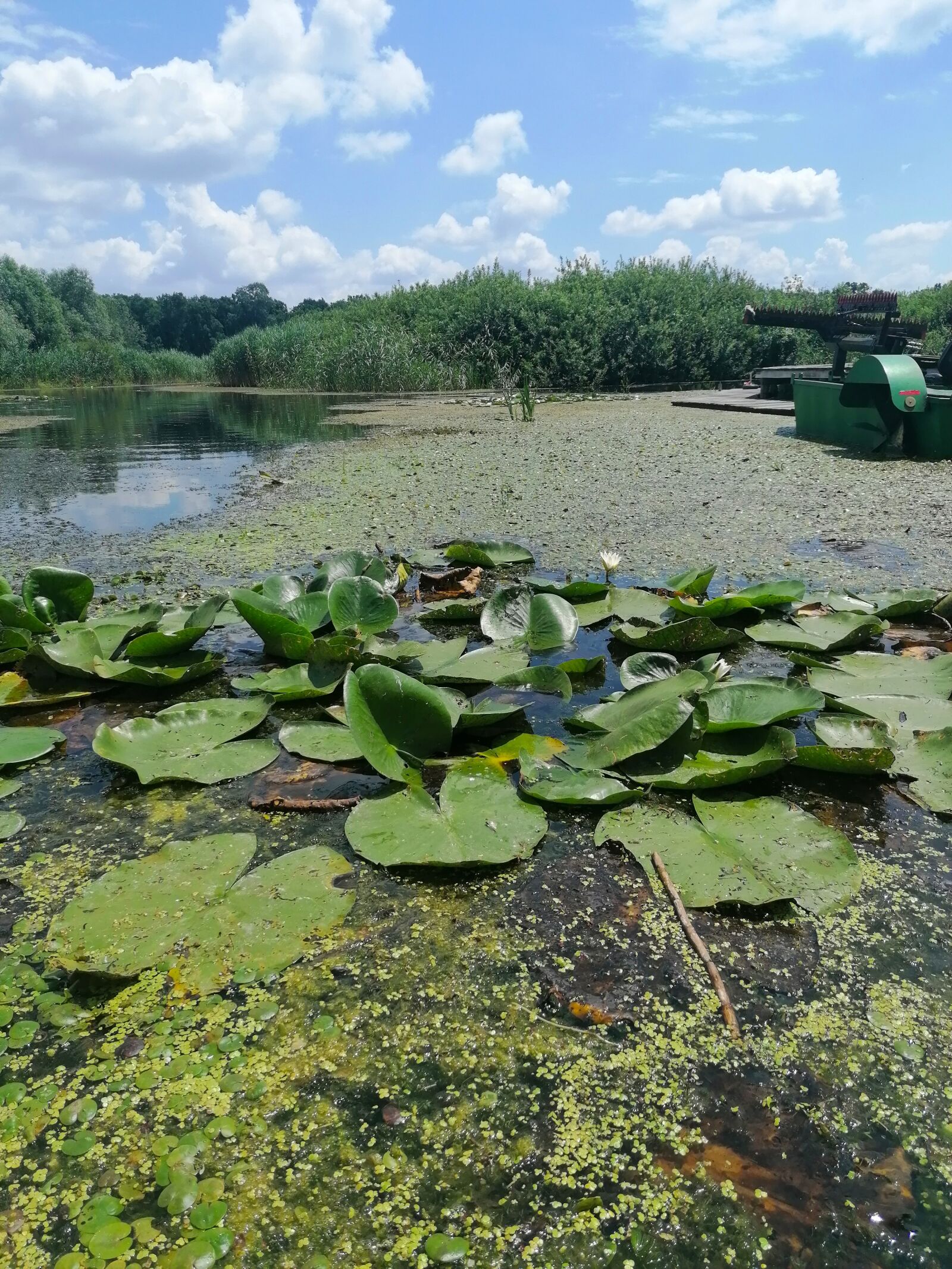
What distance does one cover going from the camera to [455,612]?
7.25ft

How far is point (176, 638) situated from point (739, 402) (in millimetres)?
8169

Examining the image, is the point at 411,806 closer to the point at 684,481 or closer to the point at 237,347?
the point at 684,481

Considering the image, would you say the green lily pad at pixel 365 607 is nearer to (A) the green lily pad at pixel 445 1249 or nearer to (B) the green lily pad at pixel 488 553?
(B) the green lily pad at pixel 488 553

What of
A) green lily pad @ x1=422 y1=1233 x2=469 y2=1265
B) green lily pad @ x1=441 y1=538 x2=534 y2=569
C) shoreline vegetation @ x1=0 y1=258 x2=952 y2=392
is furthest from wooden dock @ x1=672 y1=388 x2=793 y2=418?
green lily pad @ x1=422 y1=1233 x2=469 y2=1265

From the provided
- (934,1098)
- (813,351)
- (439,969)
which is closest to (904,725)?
(934,1098)

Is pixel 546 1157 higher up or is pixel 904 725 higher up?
pixel 904 725

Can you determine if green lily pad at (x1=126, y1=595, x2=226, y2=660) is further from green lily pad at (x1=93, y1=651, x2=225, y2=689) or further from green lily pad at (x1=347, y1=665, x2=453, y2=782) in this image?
green lily pad at (x1=347, y1=665, x2=453, y2=782)

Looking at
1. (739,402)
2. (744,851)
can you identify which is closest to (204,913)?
(744,851)

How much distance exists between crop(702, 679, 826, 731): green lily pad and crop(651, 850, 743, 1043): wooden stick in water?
346mm

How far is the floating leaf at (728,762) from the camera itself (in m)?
1.28

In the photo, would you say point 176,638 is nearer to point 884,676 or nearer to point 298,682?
point 298,682

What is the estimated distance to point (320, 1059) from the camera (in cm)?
85

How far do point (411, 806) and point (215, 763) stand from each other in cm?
40

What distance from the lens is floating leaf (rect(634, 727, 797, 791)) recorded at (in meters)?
1.28
